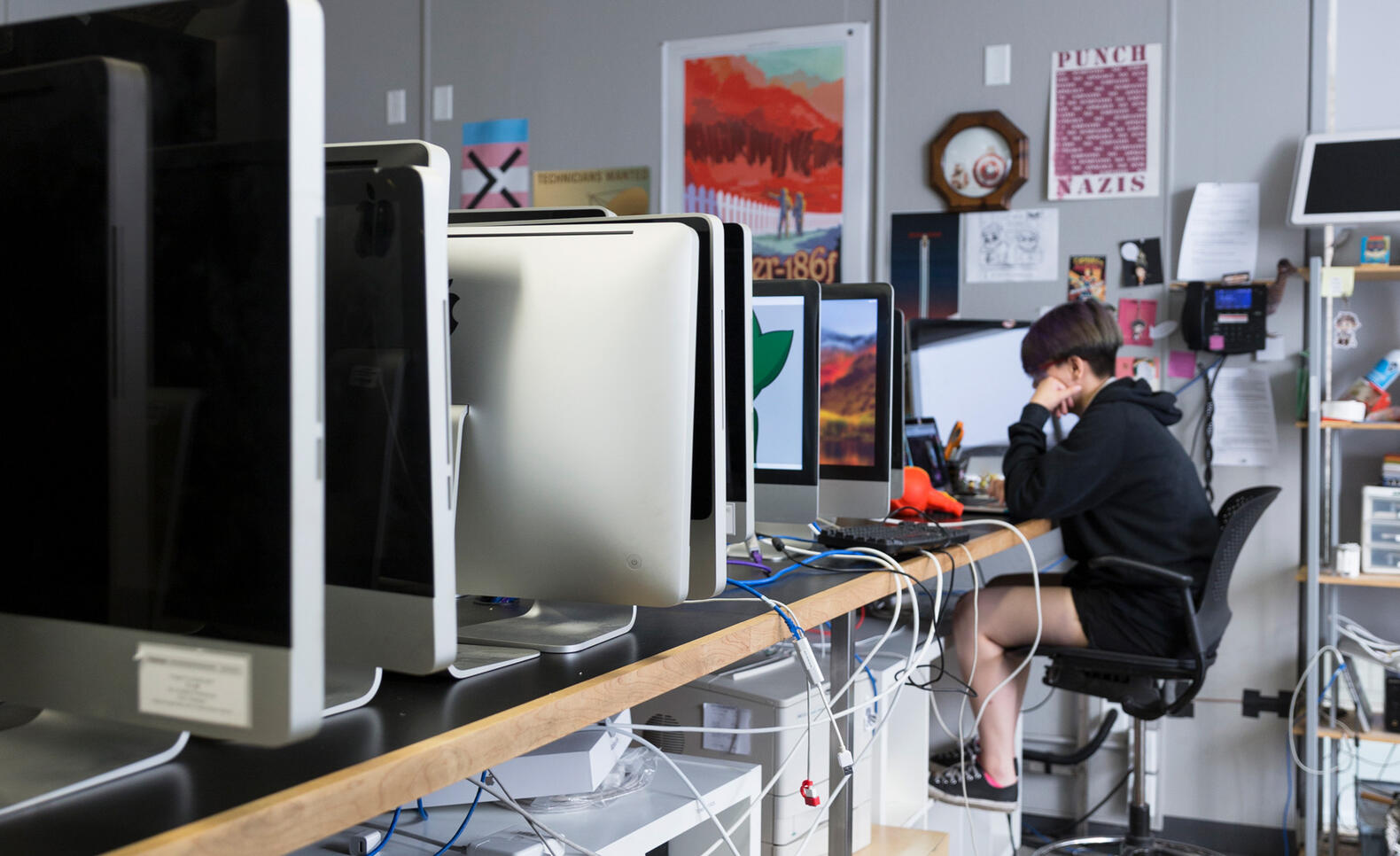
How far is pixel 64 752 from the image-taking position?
0.73m

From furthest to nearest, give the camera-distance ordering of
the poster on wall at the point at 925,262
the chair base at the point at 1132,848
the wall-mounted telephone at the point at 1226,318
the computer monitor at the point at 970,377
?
the poster on wall at the point at 925,262 < the computer monitor at the point at 970,377 < the wall-mounted telephone at the point at 1226,318 < the chair base at the point at 1132,848

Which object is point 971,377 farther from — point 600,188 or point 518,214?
point 518,214

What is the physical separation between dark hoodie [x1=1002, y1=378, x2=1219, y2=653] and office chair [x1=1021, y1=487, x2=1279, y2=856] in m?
0.06

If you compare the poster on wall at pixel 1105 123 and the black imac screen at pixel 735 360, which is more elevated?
the poster on wall at pixel 1105 123

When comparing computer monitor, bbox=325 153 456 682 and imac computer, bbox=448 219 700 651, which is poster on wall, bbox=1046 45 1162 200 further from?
computer monitor, bbox=325 153 456 682

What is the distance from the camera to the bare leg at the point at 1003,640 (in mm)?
2557

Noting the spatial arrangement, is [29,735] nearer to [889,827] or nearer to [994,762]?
[889,827]

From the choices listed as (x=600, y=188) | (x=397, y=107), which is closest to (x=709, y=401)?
(x=600, y=188)

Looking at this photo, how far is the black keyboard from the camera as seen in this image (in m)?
1.72

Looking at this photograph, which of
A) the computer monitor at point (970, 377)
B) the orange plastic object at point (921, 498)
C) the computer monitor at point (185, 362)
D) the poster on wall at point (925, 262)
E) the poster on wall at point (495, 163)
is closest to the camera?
the computer monitor at point (185, 362)

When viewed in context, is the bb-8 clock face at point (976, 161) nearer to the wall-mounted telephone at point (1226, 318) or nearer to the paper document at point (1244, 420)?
the wall-mounted telephone at point (1226, 318)

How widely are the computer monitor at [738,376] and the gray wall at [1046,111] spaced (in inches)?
60.3

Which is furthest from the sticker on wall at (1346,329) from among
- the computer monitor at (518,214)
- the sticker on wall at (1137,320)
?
the computer monitor at (518,214)

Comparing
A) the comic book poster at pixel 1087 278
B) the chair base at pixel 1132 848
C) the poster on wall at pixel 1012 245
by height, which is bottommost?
the chair base at pixel 1132 848
